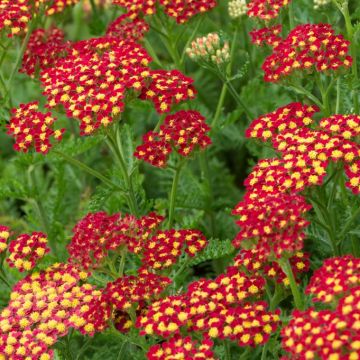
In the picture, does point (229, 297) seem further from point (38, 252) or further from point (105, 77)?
point (105, 77)

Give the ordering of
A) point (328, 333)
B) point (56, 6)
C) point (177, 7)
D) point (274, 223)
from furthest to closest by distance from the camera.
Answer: point (56, 6) < point (177, 7) < point (274, 223) < point (328, 333)

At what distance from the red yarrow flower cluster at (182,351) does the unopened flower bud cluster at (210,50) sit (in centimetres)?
187

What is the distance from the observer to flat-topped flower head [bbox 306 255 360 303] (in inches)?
137

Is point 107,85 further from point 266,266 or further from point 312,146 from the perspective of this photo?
point 266,266

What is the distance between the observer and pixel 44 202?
20.6 feet

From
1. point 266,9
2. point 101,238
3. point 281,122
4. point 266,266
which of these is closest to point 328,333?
point 266,266

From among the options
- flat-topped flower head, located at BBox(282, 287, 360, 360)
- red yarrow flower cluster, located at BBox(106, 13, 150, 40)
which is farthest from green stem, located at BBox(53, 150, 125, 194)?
flat-topped flower head, located at BBox(282, 287, 360, 360)

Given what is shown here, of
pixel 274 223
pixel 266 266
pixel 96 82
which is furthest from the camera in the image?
pixel 96 82

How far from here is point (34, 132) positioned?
454 centimetres

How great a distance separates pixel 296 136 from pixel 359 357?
55.0 inches

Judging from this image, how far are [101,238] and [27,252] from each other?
0.49 m

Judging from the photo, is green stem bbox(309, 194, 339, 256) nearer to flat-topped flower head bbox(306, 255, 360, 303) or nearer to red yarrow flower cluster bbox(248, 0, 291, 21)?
→ flat-topped flower head bbox(306, 255, 360, 303)

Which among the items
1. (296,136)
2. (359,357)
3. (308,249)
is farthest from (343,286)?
(308,249)

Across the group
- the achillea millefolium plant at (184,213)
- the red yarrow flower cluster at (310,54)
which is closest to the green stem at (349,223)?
the achillea millefolium plant at (184,213)
